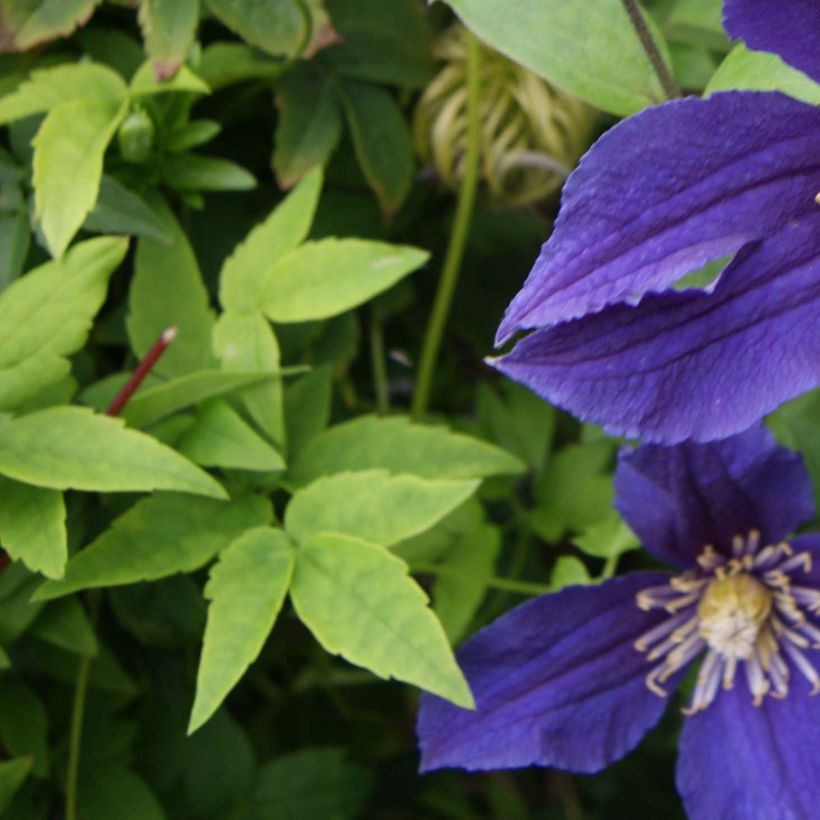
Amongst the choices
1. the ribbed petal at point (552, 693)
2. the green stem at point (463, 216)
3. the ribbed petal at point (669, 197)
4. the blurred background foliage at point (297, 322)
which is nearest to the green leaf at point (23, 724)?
the blurred background foliage at point (297, 322)

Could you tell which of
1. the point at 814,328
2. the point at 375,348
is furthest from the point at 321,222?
the point at 814,328

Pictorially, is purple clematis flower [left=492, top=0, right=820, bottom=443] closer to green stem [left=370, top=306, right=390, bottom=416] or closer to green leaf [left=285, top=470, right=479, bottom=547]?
green leaf [left=285, top=470, right=479, bottom=547]

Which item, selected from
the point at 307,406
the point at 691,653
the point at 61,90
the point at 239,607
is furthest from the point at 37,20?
the point at 691,653

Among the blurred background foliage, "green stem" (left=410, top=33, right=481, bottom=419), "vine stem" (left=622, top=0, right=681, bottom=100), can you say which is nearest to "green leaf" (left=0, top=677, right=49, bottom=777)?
the blurred background foliage

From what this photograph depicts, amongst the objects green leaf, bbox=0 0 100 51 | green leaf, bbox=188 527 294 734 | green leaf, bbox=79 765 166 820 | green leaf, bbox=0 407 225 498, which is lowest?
green leaf, bbox=79 765 166 820

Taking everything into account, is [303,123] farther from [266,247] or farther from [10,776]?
[10,776]

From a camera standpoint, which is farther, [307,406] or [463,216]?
[463,216]

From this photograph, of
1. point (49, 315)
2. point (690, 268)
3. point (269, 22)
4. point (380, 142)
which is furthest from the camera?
point (380, 142)
